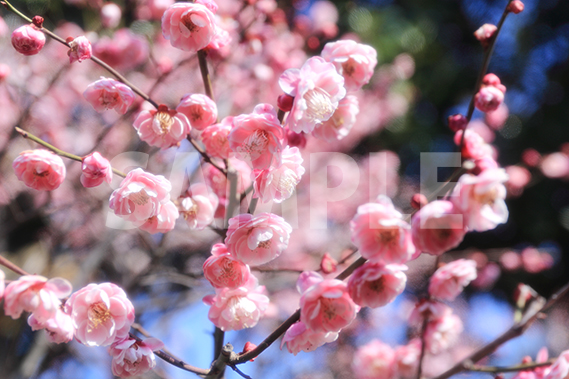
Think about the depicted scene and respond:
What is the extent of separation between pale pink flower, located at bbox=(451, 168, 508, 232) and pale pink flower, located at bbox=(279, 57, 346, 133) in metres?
0.36

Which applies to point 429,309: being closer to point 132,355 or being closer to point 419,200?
point 419,200

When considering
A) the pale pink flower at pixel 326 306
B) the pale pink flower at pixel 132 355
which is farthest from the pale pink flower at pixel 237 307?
the pale pink flower at pixel 326 306

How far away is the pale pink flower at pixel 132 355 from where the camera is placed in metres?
0.90

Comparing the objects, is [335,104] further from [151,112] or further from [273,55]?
[273,55]

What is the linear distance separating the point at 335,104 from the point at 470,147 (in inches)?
13.7

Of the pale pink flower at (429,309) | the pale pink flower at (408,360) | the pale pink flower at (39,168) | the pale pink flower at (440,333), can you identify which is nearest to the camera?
the pale pink flower at (39,168)

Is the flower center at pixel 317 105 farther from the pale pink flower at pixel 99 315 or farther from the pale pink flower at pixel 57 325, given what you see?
the pale pink flower at pixel 57 325

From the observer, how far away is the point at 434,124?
4129 mm

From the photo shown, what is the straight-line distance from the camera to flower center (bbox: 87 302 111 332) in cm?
91

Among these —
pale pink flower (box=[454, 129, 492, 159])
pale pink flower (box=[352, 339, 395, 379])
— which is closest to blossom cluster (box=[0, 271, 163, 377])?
pale pink flower (box=[454, 129, 492, 159])

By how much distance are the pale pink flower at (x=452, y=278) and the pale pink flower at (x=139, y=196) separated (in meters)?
0.76

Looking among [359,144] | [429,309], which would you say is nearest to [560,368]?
[429,309]

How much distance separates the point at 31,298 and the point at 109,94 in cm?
56

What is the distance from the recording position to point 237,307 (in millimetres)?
998
